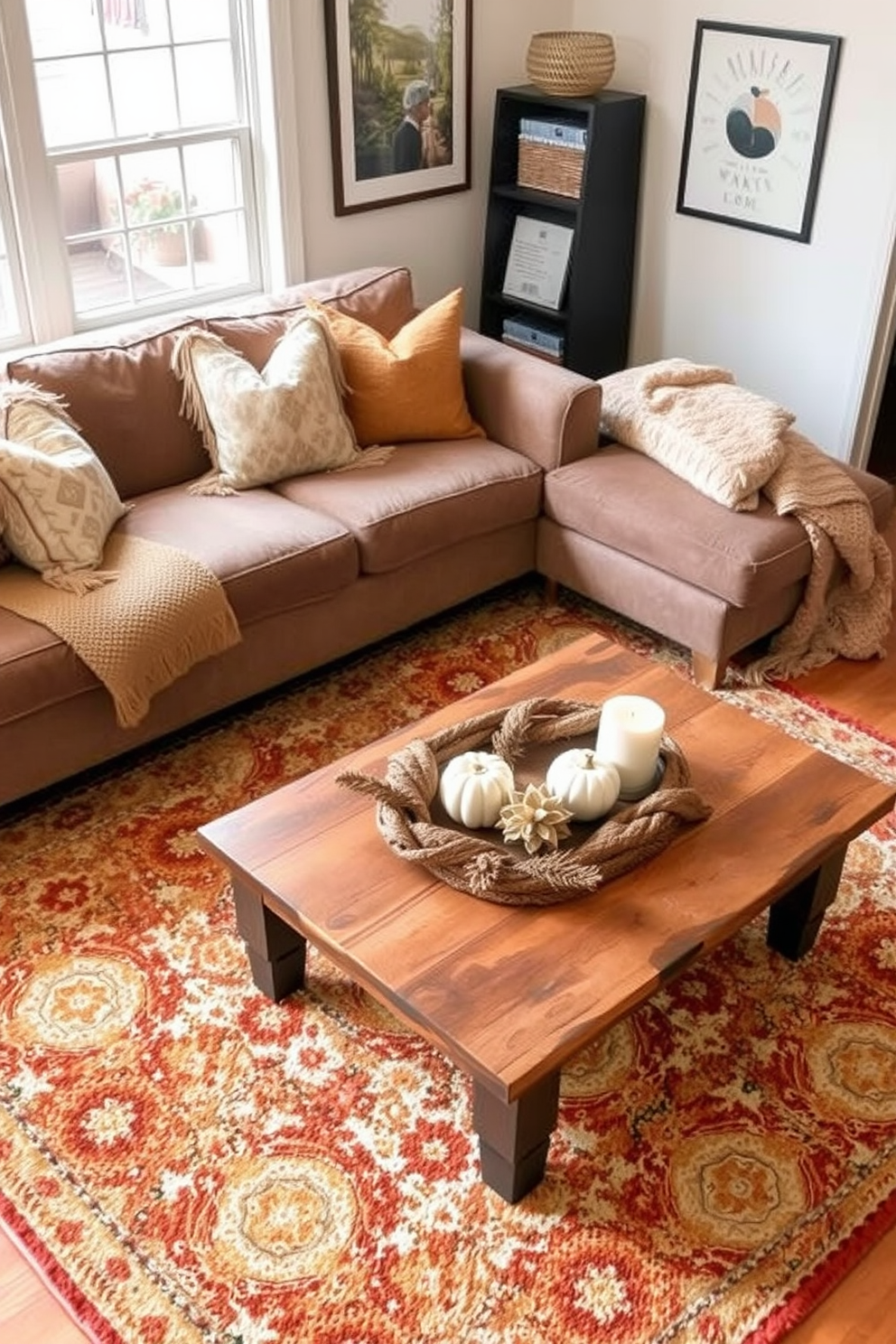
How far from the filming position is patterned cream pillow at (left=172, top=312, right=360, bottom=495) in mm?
3111

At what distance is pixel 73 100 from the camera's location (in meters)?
3.34

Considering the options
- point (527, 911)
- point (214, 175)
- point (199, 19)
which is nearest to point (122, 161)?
point (214, 175)

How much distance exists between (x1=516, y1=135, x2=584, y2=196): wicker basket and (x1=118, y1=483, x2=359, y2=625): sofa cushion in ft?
5.27

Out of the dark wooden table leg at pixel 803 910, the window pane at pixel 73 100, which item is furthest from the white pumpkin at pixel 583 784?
the window pane at pixel 73 100

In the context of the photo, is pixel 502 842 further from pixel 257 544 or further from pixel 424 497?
pixel 424 497

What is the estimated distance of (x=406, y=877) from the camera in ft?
6.63

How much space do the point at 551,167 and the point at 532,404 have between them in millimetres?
1112

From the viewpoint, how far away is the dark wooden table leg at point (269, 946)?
2174 mm

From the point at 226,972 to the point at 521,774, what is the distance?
2.23 feet

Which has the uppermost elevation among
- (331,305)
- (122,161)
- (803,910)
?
(122,161)

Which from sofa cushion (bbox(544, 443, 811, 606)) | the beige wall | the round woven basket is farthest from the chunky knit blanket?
the round woven basket

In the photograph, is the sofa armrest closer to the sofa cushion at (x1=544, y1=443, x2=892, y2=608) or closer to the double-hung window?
the sofa cushion at (x1=544, y1=443, x2=892, y2=608)

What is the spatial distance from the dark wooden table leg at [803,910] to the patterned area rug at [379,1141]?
4 cm

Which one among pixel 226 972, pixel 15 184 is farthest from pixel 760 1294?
pixel 15 184
